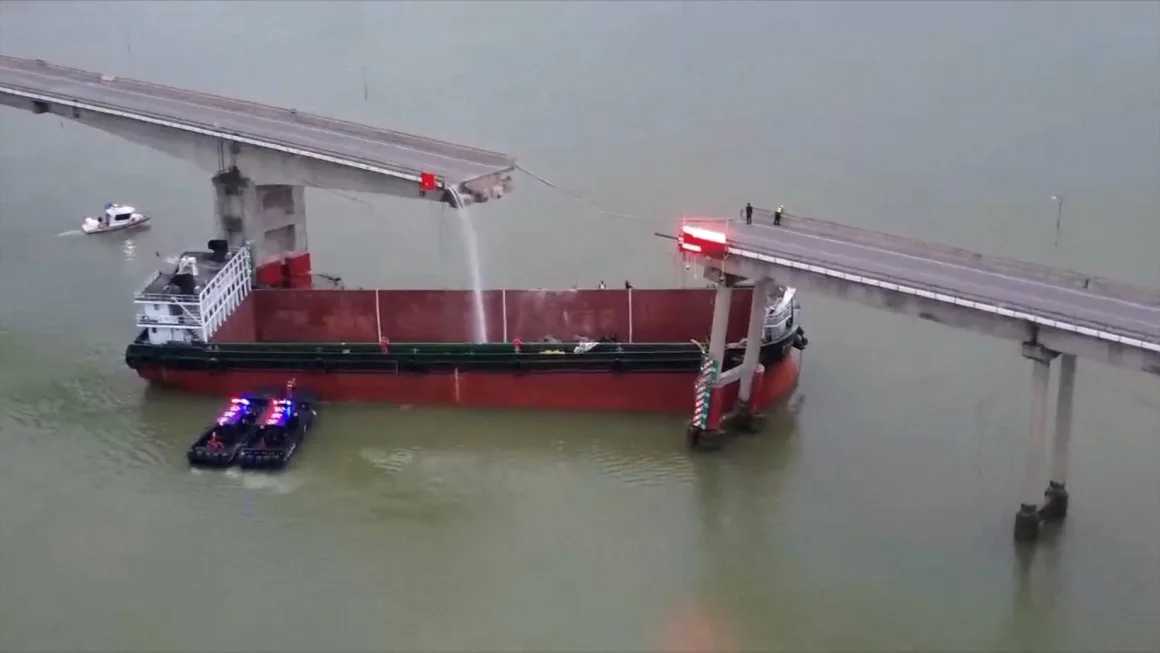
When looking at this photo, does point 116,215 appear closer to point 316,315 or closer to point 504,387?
point 316,315

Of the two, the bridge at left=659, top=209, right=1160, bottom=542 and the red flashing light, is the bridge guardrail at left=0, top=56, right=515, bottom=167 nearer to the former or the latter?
the red flashing light

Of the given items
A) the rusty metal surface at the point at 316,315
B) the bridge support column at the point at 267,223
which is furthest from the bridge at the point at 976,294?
the bridge support column at the point at 267,223

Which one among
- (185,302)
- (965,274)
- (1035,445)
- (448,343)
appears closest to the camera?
(1035,445)

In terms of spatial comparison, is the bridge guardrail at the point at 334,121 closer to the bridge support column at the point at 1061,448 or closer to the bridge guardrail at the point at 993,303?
the bridge guardrail at the point at 993,303

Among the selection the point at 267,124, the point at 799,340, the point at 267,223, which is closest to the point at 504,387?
the point at 799,340

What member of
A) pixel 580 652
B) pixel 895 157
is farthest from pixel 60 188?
pixel 580 652

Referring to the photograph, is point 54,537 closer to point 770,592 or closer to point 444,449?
point 444,449
